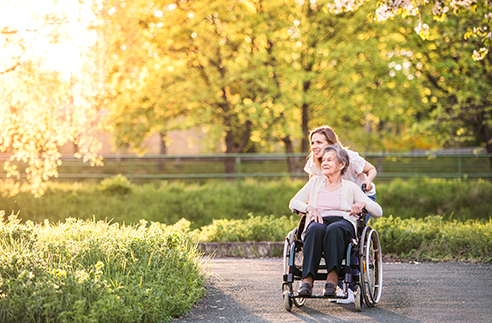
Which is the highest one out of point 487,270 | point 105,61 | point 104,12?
point 104,12

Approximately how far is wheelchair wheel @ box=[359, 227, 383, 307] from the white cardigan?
0.56 ft

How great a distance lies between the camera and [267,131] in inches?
635

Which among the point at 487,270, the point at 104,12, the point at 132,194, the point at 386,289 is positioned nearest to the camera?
the point at 386,289

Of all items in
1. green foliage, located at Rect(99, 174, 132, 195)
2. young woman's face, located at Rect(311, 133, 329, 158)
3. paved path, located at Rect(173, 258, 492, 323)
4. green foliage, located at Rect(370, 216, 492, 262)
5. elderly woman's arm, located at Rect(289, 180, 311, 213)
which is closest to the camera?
paved path, located at Rect(173, 258, 492, 323)

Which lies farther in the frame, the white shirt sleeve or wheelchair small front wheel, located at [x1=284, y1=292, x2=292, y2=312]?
the white shirt sleeve

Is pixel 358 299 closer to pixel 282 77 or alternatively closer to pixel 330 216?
pixel 330 216

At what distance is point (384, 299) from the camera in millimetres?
4707

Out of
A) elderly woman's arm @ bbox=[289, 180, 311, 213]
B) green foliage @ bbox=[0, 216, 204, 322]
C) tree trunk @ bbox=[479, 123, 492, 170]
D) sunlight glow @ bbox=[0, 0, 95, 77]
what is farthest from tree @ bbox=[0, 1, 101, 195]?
tree trunk @ bbox=[479, 123, 492, 170]

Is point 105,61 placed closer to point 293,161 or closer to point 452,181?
point 293,161

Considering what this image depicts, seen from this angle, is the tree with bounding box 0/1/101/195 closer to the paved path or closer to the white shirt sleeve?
the paved path

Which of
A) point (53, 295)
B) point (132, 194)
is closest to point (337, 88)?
point (132, 194)

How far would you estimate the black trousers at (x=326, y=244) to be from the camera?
4.18 metres

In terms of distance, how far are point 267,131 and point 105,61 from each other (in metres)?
7.86

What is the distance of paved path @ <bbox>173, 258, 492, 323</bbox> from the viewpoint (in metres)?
4.09
